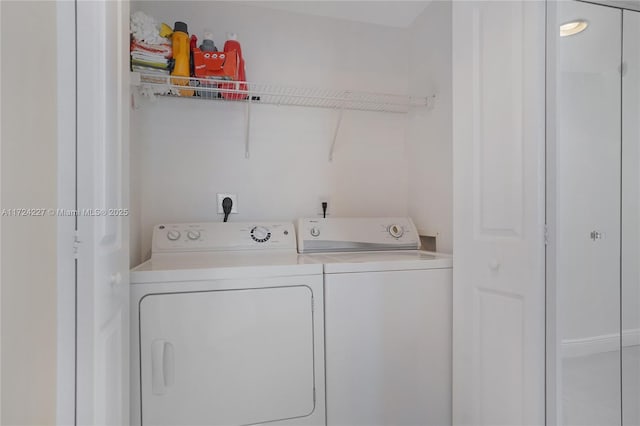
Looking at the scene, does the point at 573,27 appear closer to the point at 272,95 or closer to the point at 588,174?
the point at 588,174

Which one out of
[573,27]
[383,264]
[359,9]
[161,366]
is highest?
[359,9]

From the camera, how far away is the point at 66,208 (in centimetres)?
76

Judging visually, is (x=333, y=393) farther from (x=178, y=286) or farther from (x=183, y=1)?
(x=183, y=1)

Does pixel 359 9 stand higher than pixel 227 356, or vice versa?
pixel 359 9

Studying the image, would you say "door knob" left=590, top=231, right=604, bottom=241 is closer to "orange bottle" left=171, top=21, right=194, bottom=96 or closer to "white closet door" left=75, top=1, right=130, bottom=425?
"white closet door" left=75, top=1, right=130, bottom=425

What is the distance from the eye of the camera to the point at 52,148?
75 centimetres

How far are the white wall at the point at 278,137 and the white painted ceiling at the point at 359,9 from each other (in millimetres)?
39

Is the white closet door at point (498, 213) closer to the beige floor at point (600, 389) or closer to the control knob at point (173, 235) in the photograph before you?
the beige floor at point (600, 389)

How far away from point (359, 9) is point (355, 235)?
1.42 metres

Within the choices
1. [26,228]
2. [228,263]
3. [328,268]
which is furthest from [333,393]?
[26,228]

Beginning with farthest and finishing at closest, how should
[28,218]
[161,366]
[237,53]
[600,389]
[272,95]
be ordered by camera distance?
[272,95] < [237,53] < [161,366] < [600,389] < [28,218]

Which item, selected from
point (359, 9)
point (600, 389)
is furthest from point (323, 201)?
point (600, 389)

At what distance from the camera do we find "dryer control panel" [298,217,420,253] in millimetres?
1928

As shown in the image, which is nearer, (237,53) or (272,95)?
(237,53)
